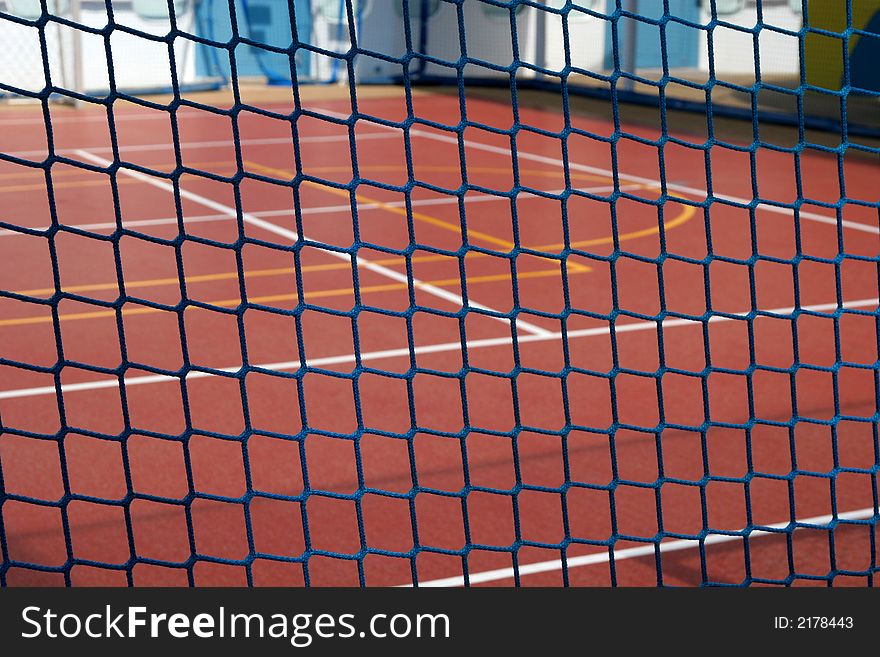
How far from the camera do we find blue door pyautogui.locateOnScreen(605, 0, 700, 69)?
1543 centimetres

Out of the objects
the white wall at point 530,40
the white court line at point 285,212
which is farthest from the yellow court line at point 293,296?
the white wall at point 530,40

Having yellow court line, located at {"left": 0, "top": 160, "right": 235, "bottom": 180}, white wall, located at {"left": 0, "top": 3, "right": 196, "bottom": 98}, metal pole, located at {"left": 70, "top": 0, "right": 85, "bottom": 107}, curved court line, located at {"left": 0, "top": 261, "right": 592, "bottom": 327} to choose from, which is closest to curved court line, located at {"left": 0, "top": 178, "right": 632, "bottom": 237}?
curved court line, located at {"left": 0, "top": 261, "right": 592, "bottom": 327}

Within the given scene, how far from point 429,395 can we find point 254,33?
41.7 feet

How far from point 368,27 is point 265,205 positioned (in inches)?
350

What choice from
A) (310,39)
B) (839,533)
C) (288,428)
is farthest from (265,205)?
(310,39)

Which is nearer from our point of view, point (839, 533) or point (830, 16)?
point (839, 533)

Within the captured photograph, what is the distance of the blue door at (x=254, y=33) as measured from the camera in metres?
16.1

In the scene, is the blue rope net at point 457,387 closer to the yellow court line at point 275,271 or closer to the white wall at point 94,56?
the yellow court line at point 275,271

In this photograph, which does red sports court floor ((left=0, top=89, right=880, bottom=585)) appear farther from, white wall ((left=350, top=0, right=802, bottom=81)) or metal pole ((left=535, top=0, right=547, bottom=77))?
metal pole ((left=535, top=0, right=547, bottom=77))

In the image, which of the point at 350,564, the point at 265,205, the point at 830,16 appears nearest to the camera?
the point at 350,564

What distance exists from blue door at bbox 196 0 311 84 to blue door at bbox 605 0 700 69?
4.06 m

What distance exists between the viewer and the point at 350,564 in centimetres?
362

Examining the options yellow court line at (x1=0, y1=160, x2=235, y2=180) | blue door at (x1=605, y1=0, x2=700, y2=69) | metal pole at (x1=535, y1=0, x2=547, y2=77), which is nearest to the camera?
yellow court line at (x1=0, y1=160, x2=235, y2=180)

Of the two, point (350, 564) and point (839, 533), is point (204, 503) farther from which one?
point (839, 533)
